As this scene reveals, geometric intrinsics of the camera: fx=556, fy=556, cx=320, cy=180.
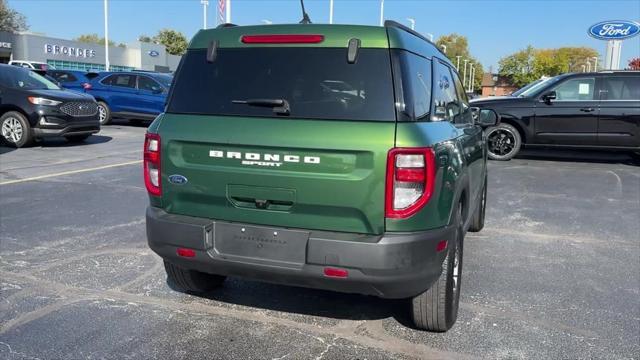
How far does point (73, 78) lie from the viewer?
59.8 ft

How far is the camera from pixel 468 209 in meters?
4.11

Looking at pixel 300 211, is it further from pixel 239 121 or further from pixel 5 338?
pixel 5 338

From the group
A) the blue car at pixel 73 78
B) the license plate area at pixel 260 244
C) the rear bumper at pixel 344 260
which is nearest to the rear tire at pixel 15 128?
the blue car at pixel 73 78

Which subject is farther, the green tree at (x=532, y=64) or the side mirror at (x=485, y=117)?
the green tree at (x=532, y=64)

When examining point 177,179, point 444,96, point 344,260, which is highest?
point 444,96

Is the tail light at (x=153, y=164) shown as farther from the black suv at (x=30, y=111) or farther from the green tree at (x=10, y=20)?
the green tree at (x=10, y=20)

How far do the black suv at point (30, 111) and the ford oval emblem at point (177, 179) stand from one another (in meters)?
9.31

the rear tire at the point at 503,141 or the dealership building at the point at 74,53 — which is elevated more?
the dealership building at the point at 74,53

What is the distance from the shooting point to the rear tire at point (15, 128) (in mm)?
11195

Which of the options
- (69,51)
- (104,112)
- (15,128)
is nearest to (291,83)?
(15,128)

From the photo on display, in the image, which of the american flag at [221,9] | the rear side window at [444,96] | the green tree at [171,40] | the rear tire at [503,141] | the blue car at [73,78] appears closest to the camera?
the rear side window at [444,96]

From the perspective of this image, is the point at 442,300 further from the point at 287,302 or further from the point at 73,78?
the point at 73,78

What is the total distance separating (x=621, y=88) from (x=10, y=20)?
70.1 m

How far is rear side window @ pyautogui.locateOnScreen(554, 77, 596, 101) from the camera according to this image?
36.2 ft
